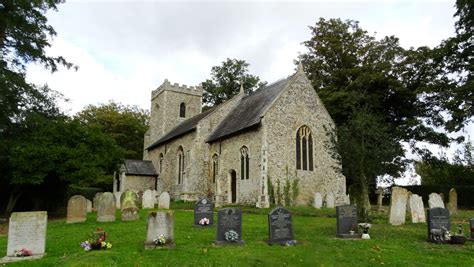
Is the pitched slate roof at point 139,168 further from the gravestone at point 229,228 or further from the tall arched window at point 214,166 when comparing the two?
the gravestone at point 229,228

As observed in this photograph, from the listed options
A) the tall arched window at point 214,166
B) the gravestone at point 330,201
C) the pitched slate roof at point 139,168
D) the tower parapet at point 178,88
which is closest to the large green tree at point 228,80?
the tower parapet at point 178,88

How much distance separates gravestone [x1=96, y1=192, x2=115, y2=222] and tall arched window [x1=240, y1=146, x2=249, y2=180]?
9.95 m

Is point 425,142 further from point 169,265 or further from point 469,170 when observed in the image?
point 169,265

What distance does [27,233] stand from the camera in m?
8.35

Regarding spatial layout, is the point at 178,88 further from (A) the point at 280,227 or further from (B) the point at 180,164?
(A) the point at 280,227

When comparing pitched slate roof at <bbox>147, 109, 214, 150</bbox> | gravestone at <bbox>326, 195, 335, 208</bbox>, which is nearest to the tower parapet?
pitched slate roof at <bbox>147, 109, 214, 150</bbox>

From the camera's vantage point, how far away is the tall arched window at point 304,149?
877 inches

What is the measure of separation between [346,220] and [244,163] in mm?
12806

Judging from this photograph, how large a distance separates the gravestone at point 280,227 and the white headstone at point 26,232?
549cm

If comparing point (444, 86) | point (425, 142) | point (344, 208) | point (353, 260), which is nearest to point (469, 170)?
point (425, 142)

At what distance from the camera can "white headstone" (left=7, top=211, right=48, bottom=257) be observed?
26.9 feet

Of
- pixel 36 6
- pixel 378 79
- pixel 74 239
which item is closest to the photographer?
pixel 74 239

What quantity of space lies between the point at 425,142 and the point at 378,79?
5.95 metres

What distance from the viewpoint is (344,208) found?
10.2 meters
